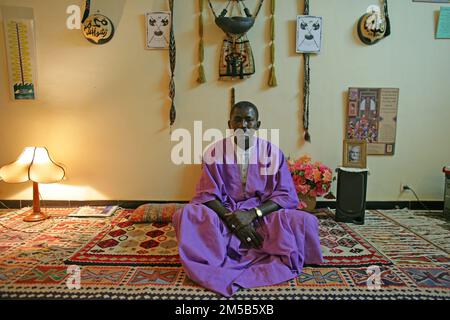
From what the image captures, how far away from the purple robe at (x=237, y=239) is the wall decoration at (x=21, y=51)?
2.18m

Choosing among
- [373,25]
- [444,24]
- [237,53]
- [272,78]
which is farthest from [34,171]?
[444,24]

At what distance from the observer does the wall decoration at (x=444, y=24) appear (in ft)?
9.66

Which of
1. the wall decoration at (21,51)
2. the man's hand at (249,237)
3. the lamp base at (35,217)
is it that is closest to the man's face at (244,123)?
the man's hand at (249,237)

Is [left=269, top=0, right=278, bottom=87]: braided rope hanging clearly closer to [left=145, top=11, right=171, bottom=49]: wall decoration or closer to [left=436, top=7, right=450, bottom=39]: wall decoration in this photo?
[left=145, top=11, right=171, bottom=49]: wall decoration

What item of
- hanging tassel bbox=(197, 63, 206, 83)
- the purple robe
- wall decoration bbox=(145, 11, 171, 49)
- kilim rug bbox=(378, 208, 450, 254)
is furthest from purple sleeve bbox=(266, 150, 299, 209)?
wall decoration bbox=(145, 11, 171, 49)

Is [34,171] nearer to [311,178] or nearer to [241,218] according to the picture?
[241,218]

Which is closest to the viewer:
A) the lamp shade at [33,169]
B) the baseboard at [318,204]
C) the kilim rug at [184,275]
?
the kilim rug at [184,275]

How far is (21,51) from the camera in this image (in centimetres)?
298

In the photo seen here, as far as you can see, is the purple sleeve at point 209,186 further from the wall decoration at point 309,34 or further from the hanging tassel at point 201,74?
the wall decoration at point 309,34

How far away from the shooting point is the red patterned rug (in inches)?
76.6

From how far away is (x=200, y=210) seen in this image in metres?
1.84

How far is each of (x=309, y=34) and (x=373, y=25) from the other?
0.59 meters
